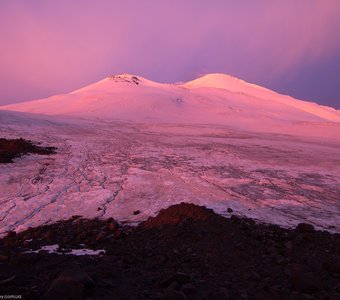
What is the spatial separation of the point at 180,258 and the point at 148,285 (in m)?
0.89

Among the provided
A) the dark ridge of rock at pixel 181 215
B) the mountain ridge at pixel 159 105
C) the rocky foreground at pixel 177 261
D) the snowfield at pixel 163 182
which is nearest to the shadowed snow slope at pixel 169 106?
the mountain ridge at pixel 159 105

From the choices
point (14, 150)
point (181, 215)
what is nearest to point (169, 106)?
point (14, 150)

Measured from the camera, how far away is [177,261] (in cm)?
450

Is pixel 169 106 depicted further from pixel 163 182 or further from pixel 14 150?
pixel 163 182

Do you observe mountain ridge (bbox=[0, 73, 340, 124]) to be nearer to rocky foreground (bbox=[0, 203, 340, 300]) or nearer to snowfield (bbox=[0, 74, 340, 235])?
snowfield (bbox=[0, 74, 340, 235])

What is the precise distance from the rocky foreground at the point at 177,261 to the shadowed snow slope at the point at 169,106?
1140 inches

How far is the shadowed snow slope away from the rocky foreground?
2895cm

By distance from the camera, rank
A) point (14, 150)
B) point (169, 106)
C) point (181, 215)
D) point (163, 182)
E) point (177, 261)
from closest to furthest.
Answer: point (177, 261)
point (181, 215)
point (163, 182)
point (14, 150)
point (169, 106)

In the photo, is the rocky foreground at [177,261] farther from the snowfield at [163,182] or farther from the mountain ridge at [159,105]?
the mountain ridge at [159,105]

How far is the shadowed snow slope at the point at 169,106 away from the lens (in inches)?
1543

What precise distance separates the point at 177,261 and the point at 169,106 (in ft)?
139

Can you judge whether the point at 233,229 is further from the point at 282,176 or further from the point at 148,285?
the point at 282,176

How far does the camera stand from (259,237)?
518 centimetres

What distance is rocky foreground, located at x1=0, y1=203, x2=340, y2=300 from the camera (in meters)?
3.48
